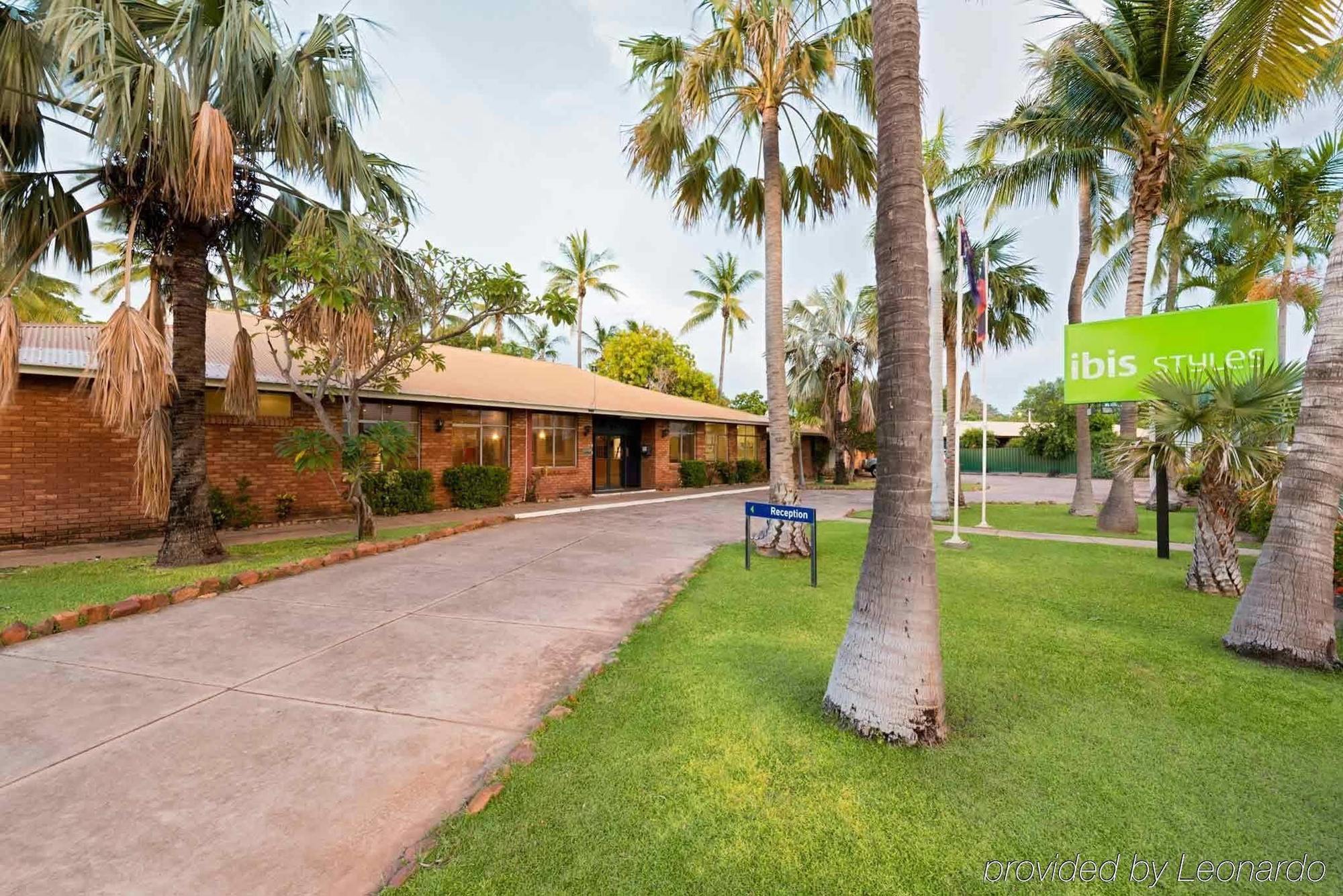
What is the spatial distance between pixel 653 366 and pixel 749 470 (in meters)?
9.09

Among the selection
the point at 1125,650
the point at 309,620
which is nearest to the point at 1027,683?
the point at 1125,650

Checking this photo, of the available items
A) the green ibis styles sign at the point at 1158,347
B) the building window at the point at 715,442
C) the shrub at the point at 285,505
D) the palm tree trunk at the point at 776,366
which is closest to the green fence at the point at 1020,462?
the building window at the point at 715,442

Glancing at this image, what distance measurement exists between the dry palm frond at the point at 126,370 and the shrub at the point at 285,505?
5168mm

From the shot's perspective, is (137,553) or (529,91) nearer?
(137,553)

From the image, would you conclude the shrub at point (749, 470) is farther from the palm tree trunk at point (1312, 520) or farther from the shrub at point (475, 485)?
the palm tree trunk at point (1312, 520)

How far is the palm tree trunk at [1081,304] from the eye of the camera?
1290cm

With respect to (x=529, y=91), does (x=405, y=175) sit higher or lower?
lower

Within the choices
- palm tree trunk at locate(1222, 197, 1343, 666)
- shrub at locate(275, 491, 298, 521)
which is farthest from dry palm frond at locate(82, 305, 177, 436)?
palm tree trunk at locate(1222, 197, 1343, 666)

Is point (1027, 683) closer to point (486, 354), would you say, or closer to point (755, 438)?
point (486, 354)

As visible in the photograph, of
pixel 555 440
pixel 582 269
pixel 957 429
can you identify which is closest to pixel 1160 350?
pixel 957 429

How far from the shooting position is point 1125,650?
4.36 m

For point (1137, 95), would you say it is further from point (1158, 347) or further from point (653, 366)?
point (653, 366)

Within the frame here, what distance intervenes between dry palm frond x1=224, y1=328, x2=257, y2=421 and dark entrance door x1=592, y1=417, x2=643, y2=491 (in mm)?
10879

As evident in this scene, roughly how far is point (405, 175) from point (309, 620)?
7.06m
